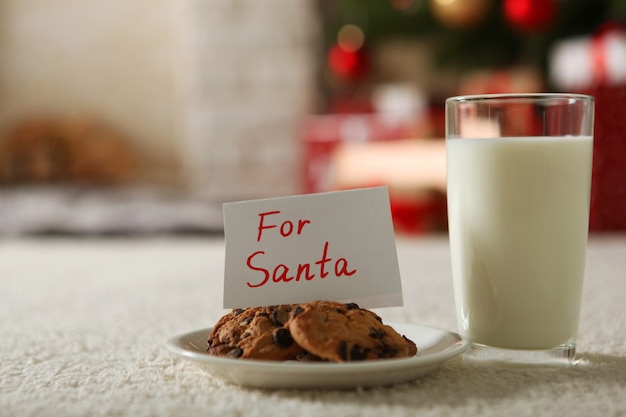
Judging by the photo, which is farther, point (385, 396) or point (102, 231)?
point (102, 231)

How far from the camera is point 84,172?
3.63m

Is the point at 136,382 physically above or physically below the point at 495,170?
below

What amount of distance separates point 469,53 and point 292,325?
7.76 ft

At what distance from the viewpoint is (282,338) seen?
2.08 ft

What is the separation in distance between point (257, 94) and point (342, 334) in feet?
8.59

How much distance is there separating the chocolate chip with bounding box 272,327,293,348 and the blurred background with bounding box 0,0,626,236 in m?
1.61

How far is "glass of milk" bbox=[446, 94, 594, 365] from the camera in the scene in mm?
698

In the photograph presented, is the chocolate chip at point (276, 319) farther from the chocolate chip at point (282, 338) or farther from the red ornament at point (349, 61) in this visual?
the red ornament at point (349, 61)

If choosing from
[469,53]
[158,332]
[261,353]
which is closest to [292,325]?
[261,353]

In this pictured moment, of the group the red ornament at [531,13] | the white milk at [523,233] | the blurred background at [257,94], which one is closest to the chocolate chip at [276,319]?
the white milk at [523,233]

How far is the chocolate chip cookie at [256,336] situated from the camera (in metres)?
0.63

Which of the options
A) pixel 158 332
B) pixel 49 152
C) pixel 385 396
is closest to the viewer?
pixel 385 396

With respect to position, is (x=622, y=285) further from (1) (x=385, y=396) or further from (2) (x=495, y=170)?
(1) (x=385, y=396)

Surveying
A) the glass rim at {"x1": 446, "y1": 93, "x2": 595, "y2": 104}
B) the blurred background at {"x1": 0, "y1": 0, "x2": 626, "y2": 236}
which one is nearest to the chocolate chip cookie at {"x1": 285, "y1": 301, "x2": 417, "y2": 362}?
the glass rim at {"x1": 446, "y1": 93, "x2": 595, "y2": 104}
